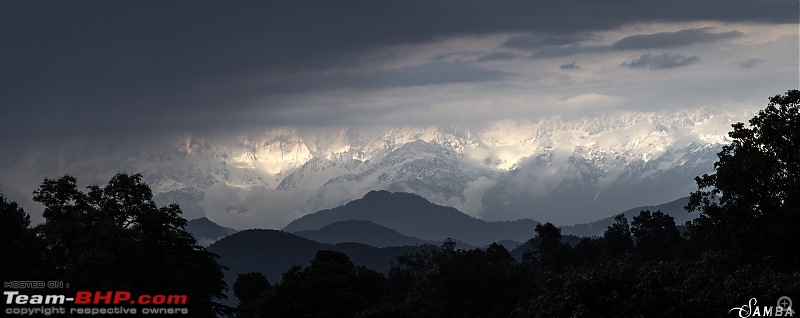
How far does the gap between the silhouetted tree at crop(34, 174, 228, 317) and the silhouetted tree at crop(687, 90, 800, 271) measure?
43.7 m

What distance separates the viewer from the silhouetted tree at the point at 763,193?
188ft

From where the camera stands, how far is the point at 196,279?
82.1 metres

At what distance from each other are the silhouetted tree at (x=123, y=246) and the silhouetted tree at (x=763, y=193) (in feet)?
143

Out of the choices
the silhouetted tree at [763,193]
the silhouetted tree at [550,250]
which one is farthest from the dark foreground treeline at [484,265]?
the silhouetted tree at [550,250]

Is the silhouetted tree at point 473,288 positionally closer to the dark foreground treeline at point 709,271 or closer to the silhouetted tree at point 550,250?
the dark foreground treeline at point 709,271

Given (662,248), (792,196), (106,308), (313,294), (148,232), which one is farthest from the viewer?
(662,248)

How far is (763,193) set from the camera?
194 ft

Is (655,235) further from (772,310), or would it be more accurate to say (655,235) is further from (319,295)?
(772,310)

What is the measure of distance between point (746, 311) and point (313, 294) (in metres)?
49.3

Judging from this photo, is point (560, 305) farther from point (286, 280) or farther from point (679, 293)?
point (286, 280)

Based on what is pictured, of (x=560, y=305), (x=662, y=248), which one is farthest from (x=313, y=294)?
(x=662, y=248)

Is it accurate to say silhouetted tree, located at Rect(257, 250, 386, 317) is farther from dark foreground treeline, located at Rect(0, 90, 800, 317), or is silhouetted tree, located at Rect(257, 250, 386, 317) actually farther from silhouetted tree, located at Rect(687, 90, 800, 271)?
silhouetted tree, located at Rect(687, 90, 800, 271)

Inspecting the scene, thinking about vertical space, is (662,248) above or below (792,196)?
above

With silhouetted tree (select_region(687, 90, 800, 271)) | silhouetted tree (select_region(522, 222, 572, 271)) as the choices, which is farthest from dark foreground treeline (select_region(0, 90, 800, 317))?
silhouetted tree (select_region(522, 222, 572, 271))
